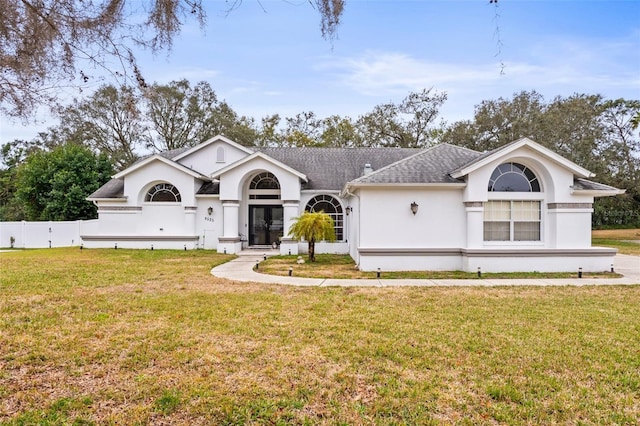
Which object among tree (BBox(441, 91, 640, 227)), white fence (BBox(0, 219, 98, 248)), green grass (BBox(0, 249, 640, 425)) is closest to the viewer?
green grass (BBox(0, 249, 640, 425))

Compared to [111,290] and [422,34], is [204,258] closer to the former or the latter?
[111,290]

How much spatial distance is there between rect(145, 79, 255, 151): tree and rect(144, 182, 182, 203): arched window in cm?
1739

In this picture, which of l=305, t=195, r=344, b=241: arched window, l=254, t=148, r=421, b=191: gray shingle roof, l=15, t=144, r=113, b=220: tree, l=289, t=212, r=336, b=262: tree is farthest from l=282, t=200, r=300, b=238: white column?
l=15, t=144, r=113, b=220: tree

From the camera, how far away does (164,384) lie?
4445mm

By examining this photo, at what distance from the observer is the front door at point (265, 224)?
2161 centimetres

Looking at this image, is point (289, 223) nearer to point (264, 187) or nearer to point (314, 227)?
point (264, 187)

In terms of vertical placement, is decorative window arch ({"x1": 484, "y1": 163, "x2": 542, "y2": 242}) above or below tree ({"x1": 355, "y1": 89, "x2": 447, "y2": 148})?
below

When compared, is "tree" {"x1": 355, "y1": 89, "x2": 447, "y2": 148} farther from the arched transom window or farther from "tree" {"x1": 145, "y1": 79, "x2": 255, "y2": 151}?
the arched transom window

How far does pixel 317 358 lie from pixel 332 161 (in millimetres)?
19325

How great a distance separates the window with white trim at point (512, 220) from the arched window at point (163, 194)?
16129 mm

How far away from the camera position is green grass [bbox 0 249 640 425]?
12.9 feet

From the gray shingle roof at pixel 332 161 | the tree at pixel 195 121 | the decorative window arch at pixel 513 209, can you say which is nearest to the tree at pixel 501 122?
the gray shingle roof at pixel 332 161

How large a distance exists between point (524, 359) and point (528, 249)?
9241 mm

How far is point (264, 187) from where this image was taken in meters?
21.6
